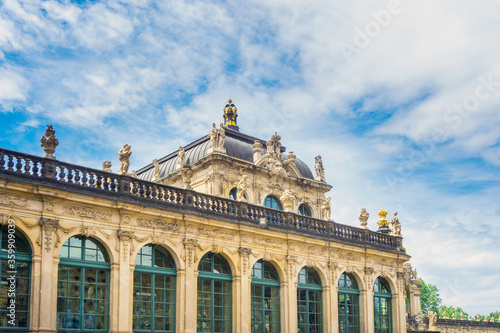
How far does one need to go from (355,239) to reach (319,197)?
5.28 meters

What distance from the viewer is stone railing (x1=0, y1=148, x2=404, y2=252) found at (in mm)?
19119

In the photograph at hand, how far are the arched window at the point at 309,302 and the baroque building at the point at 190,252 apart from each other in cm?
6

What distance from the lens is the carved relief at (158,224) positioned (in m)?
21.8

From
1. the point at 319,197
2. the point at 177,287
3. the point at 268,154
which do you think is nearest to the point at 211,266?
the point at 177,287

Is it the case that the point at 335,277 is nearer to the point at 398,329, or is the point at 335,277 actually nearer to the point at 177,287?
the point at 398,329

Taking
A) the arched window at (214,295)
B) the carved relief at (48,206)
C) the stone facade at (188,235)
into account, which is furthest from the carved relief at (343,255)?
the carved relief at (48,206)

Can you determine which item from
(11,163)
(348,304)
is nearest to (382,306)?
(348,304)

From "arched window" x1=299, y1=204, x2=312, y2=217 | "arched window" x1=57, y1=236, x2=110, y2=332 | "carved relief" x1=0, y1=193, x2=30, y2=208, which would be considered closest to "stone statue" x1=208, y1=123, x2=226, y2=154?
"arched window" x1=299, y1=204, x2=312, y2=217

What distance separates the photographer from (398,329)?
30.8 meters

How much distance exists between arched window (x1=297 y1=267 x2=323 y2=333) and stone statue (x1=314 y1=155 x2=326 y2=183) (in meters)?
8.25

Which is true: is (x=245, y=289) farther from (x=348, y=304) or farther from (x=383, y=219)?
(x=383, y=219)

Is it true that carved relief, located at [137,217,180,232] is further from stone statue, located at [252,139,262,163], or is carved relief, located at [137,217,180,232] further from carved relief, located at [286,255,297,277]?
stone statue, located at [252,139,262,163]

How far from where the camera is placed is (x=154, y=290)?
21906 mm

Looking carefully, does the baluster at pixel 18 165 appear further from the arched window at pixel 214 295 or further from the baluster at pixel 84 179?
the arched window at pixel 214 295
